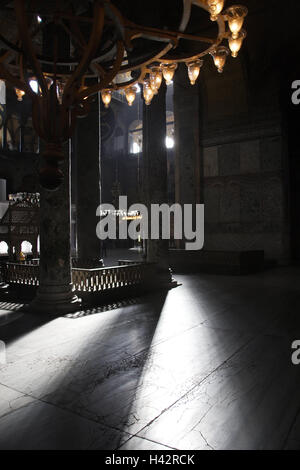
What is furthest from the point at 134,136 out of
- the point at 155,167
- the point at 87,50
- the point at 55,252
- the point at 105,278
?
the point at 87,50

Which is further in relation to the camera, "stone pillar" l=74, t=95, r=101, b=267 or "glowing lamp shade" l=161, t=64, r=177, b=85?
"stone pillar" l=74, t=95, r=101, b=267

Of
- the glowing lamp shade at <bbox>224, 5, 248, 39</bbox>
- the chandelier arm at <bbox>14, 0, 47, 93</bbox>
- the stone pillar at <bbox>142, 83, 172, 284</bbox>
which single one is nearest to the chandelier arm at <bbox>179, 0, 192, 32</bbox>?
the glowing lamp shade at <bbox>224, 5, 248, 39</bbox>

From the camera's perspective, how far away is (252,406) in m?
2.21

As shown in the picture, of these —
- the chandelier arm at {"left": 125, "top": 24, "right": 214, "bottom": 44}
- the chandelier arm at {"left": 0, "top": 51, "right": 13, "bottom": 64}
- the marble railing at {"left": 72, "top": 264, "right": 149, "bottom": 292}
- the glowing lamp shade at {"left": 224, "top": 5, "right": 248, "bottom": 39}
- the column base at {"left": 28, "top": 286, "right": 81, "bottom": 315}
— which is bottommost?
the column base at {"left": 28, "top": 286, "right": 81, "bottom": 315}

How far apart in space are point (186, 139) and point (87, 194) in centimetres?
748

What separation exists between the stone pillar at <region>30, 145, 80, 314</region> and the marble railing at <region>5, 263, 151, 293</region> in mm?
431

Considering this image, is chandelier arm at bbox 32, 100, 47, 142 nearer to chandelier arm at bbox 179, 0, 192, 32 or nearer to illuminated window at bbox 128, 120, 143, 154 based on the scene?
chandelier arm at bbox 179, 0, 192, 32

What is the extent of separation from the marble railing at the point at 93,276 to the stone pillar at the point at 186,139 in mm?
7335

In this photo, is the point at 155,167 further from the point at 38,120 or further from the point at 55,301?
the point at 38,120

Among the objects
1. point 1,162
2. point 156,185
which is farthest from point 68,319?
point 1,162

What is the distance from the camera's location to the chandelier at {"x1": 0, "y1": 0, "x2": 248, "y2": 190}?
2811mm

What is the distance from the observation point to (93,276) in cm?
586

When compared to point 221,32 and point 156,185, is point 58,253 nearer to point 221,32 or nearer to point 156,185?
point 156,185
